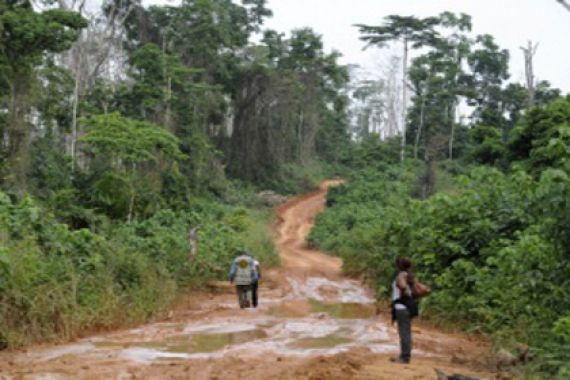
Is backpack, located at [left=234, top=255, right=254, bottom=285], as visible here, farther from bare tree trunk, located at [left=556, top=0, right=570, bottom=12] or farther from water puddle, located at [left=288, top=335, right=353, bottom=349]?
bare tree trunk, located at [left=556, top=0, right=570, bottom=12]

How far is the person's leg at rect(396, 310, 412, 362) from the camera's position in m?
8.63

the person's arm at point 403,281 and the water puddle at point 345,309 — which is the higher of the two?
the person's arm at point 403,281

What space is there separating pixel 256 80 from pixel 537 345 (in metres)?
36.3

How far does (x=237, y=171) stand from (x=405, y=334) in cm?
3789

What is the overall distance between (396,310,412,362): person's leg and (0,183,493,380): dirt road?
0.17m

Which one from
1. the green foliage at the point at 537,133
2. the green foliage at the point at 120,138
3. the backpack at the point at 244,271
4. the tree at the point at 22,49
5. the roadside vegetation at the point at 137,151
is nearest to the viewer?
the roadside vegetation at the point at 137,151

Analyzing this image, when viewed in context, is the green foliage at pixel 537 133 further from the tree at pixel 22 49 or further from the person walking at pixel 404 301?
the tree at pixel 22 49

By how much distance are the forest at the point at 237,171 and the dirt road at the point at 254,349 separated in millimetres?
796

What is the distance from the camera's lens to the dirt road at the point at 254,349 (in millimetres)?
7859

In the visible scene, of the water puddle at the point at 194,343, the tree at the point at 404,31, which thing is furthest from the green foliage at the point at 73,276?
the tree at the point at 404,31

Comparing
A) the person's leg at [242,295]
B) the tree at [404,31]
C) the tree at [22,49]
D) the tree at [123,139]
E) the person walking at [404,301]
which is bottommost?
the person's leg at [242,295]

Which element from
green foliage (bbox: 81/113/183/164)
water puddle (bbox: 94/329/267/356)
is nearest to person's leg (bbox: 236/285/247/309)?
water puddle (bbox: 94/329/267/356)

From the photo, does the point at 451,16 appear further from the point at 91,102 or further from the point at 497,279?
the point at 497,279

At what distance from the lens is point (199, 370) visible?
799 centimetres
